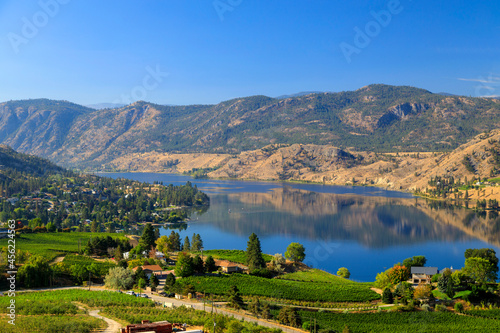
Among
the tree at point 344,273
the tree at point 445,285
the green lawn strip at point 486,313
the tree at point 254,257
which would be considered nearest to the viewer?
the green lawn strip at point 486,313

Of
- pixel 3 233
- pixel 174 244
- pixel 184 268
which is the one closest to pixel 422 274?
pixel 184 268

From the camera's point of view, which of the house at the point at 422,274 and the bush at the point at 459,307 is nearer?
the bush at the point at 459,307

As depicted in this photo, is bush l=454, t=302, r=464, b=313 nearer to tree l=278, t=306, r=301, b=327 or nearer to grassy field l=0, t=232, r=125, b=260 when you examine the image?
tree l=278, t=306, r=301, b=327

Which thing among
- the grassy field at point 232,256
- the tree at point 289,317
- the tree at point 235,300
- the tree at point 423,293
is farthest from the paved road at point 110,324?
the grassy field at point 232,256

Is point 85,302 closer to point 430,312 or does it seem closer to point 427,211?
point 430,312

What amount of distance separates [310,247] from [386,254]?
37.0 feet

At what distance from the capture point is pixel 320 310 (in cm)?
3394

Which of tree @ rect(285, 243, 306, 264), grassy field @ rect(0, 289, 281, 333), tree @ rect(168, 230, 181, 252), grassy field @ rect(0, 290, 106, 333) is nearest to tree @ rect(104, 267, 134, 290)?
grassy field @ rect(0, 289, 281, 333)

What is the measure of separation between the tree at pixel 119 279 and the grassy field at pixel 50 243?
1195 cm

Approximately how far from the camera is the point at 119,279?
39.2m

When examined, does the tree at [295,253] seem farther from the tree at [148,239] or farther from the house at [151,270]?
the house at [151,270]

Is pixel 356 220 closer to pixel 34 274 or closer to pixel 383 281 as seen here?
pixel 383 281

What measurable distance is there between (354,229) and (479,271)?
153 ft

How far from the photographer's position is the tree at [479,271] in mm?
39188
